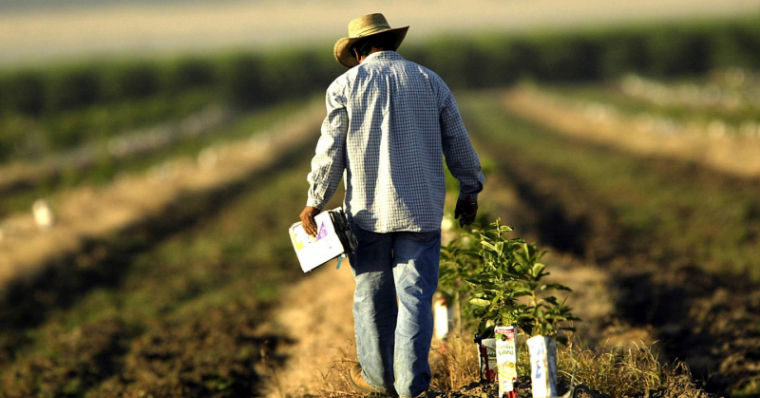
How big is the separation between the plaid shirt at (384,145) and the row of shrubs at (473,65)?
43518 mm

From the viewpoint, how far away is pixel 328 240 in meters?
3.81

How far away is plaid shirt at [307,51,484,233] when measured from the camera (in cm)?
382

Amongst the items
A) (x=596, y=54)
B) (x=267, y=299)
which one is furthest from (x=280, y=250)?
(x=596, y=54)

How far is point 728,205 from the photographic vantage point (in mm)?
10898

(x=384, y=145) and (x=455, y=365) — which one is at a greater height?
(x=384, y=145)

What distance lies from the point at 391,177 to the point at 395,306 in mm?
734

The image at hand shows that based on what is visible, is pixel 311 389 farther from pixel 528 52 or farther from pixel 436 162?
pixel 528 52

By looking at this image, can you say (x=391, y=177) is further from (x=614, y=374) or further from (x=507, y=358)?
(x=614, y=374)

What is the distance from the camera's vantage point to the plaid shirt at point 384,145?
12.5 feet

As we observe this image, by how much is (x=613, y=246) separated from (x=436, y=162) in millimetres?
6270

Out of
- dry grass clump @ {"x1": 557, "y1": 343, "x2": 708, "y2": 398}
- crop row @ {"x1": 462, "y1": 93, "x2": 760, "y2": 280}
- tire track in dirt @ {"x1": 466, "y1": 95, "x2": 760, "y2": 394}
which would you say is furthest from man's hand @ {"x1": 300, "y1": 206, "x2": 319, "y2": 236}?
crop row @ {"x1": 462, "y1": 93, "x2": 760, "y2": 280}

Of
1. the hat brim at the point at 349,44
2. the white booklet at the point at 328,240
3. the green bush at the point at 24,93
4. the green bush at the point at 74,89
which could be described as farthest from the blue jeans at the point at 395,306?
the green bush at the point at 74,89

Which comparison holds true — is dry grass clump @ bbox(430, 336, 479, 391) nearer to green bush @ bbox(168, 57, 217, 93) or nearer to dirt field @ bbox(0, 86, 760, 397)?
dirt field @ bbox(0, 86, 760, 397)

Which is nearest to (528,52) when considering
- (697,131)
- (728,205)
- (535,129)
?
(535,129)
